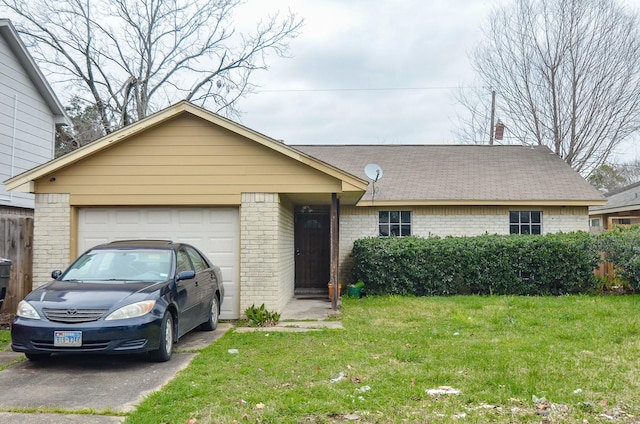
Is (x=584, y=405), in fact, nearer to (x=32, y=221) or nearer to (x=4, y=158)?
(x=32, y=221)

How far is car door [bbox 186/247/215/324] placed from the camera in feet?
26.6

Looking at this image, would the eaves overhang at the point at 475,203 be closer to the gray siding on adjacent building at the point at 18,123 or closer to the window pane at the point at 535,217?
the window pane at the point at 535,217

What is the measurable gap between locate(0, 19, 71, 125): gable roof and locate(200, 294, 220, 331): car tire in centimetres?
875

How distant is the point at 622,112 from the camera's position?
22.8 metres

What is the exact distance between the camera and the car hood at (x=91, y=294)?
6238 mm

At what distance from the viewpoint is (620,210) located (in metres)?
20.2

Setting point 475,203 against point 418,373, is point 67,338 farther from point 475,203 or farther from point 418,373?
point 475,203

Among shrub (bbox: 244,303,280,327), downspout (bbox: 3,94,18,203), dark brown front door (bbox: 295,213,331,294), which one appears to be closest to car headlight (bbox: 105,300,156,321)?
shrub (bbox: 244,303,280,327)

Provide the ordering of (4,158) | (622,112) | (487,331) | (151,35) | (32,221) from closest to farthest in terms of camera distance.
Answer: (487,331) → (32,221) → (4,158) → (622,112) → (151,35)

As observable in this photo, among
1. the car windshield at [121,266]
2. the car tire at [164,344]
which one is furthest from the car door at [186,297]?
the car tire at [164,344]

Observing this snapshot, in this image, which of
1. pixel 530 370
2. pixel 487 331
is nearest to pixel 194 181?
pixel 487 331

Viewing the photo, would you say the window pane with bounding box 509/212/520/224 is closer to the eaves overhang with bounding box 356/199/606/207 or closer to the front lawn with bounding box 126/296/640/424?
the eaves overhang with bounding box 356/199/606/207

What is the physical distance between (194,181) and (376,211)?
7184 millimetres

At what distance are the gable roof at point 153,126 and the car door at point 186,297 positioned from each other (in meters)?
2.44
